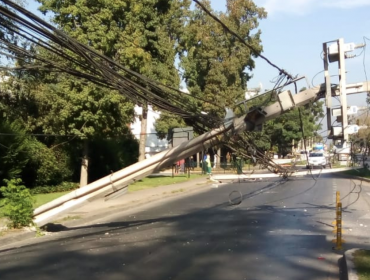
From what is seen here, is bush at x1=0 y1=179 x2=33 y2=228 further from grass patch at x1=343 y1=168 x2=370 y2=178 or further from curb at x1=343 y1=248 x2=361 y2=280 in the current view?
grass patch at x1=343 y1=168 x2=370 y2=178

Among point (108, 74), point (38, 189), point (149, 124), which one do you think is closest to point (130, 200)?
point (38, 189)

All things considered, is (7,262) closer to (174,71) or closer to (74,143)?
(74,143)

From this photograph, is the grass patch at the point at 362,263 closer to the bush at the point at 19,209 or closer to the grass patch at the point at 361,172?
the bush at the point at 19,209

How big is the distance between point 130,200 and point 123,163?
1409 centimetres

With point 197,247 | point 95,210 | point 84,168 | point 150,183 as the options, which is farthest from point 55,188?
point 197,247

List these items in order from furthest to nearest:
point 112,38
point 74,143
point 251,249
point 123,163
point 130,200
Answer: point 123,163 → point 74,143 → point 112,38 → point 130,200 → point 251,249

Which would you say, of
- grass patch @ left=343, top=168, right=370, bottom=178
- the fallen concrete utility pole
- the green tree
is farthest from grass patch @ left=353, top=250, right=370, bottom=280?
the green tree

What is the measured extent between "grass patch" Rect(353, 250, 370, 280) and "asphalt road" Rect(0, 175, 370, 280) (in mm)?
334

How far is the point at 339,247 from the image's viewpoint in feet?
37.3

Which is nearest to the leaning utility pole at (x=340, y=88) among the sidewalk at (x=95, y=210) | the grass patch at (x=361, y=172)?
the sidewalk at (x=95, y=210)

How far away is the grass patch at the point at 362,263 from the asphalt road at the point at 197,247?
334 mm

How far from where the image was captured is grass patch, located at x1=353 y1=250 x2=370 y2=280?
8.41m

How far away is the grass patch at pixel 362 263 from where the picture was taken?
27.6 ft

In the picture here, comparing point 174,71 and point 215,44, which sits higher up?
point 215,44
